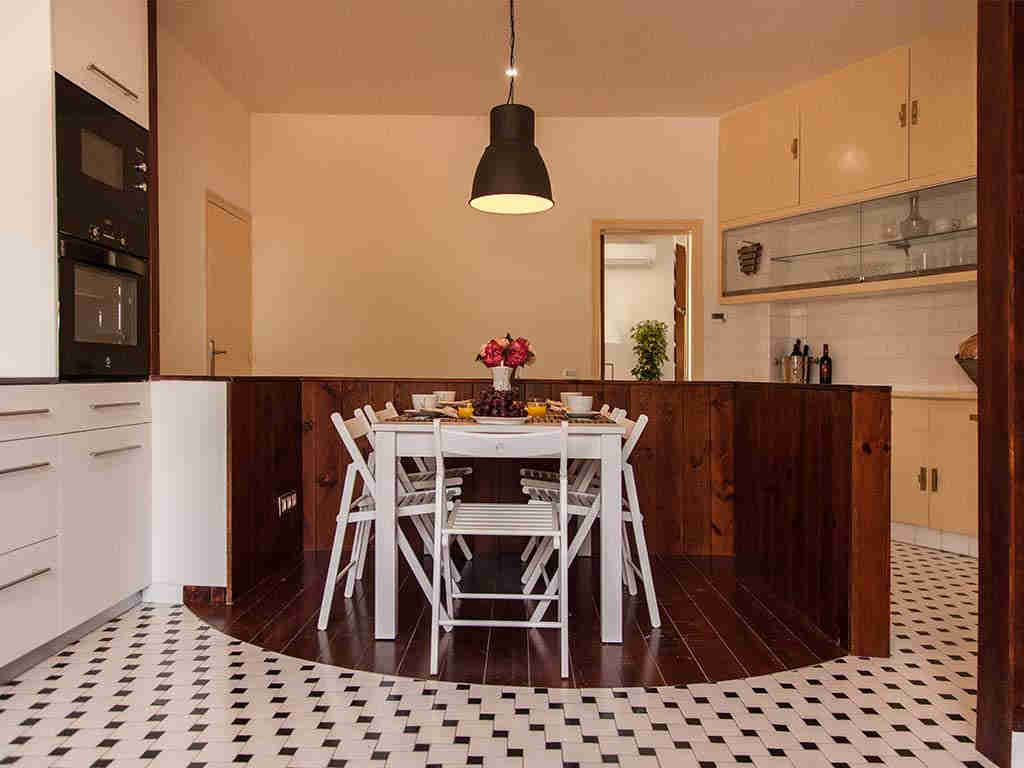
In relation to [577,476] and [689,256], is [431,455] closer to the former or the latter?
[577,476]

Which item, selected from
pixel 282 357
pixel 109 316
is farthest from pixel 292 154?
pixel 109 316

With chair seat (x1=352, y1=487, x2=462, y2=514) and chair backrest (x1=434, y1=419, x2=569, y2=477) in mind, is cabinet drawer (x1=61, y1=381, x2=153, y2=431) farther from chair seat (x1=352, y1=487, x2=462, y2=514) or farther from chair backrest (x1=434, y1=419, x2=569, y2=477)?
chair backrest (x1=434, y1=419, x2=569, y2=477)

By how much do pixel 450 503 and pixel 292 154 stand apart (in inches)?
145

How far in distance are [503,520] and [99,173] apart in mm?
2042

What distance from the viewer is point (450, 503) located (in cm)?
304

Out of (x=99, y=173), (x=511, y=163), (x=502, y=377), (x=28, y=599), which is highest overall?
(x=511, y=163)

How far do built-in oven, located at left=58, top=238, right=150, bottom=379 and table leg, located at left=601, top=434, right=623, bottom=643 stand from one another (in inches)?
76.7

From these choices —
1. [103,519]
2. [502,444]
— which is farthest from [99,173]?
[502,444]

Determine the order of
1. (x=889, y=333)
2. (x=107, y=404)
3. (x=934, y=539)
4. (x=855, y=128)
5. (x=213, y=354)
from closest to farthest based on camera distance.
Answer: (x=107, y=404) → (x=934, y=539) → (x=855, y=128) → (x=213, y=354) → (x=889, y=333)

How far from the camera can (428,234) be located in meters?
5.66

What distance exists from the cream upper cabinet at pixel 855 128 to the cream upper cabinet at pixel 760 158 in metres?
0.10

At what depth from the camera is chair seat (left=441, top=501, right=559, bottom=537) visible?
8.18 feet

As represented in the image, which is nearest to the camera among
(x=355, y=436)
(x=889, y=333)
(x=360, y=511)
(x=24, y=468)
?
(x=24, y=468)

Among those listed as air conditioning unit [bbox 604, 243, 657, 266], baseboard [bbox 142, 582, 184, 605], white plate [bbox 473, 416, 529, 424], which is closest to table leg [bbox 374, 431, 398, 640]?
white plate [bbox 473, 416, 529, 424]
